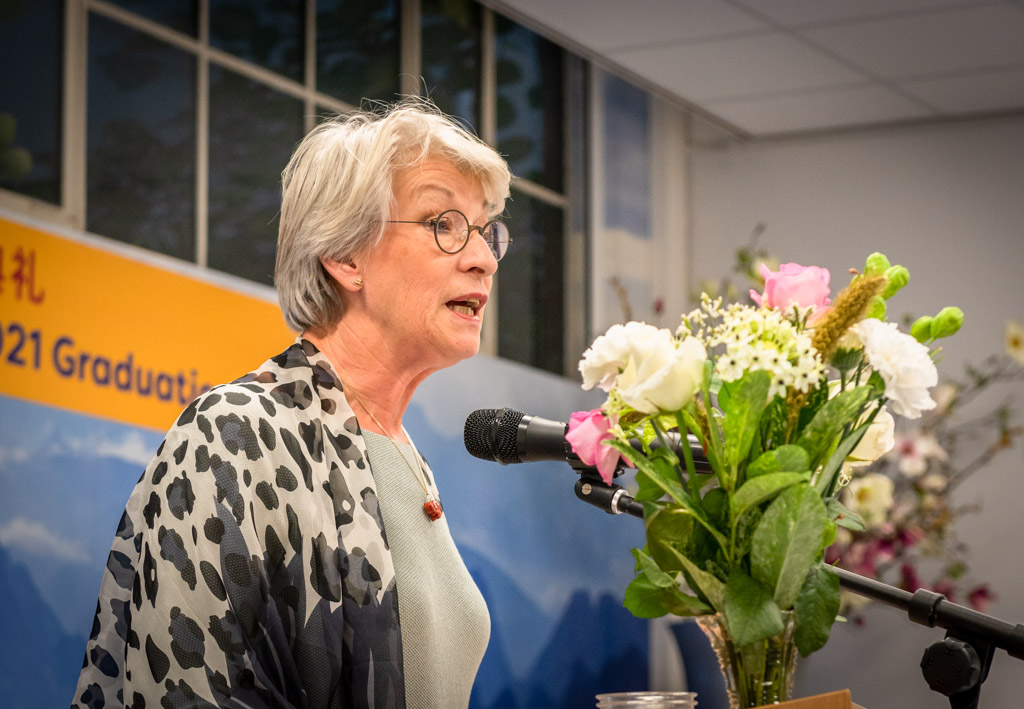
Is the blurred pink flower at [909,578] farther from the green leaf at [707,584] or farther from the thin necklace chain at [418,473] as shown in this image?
the green leaf at [707,584]

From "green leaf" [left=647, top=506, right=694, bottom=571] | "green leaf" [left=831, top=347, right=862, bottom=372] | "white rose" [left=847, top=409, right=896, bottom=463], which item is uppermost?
"green leaf" [left=831, top=347, right=862, bottom=372]

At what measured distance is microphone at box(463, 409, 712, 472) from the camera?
143 centimetres

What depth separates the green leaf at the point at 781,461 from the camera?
974mm

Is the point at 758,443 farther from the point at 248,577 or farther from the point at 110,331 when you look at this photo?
the point at 110,331

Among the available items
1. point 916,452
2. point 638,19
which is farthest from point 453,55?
point 916,452

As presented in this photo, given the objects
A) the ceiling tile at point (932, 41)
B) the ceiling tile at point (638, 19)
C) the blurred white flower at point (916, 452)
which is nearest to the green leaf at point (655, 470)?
the ceiling tile at point (638, 19)

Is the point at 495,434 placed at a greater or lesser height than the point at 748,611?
greater

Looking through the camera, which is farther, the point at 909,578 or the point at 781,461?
the point at 909,578

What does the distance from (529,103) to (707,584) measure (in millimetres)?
3799

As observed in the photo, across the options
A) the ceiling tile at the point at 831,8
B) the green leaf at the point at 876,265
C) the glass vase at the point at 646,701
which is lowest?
the glass vase at the point at 646,701

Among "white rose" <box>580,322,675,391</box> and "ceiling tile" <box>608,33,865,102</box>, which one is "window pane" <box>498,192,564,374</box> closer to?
"ceiling tile" <box>608,33,865,102</box>

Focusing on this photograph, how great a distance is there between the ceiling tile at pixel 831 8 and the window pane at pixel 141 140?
1.94 meters

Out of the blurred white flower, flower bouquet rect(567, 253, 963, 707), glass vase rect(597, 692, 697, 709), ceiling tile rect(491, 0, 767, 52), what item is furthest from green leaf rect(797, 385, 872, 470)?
the blurred white flower

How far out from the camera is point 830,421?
1.02m
